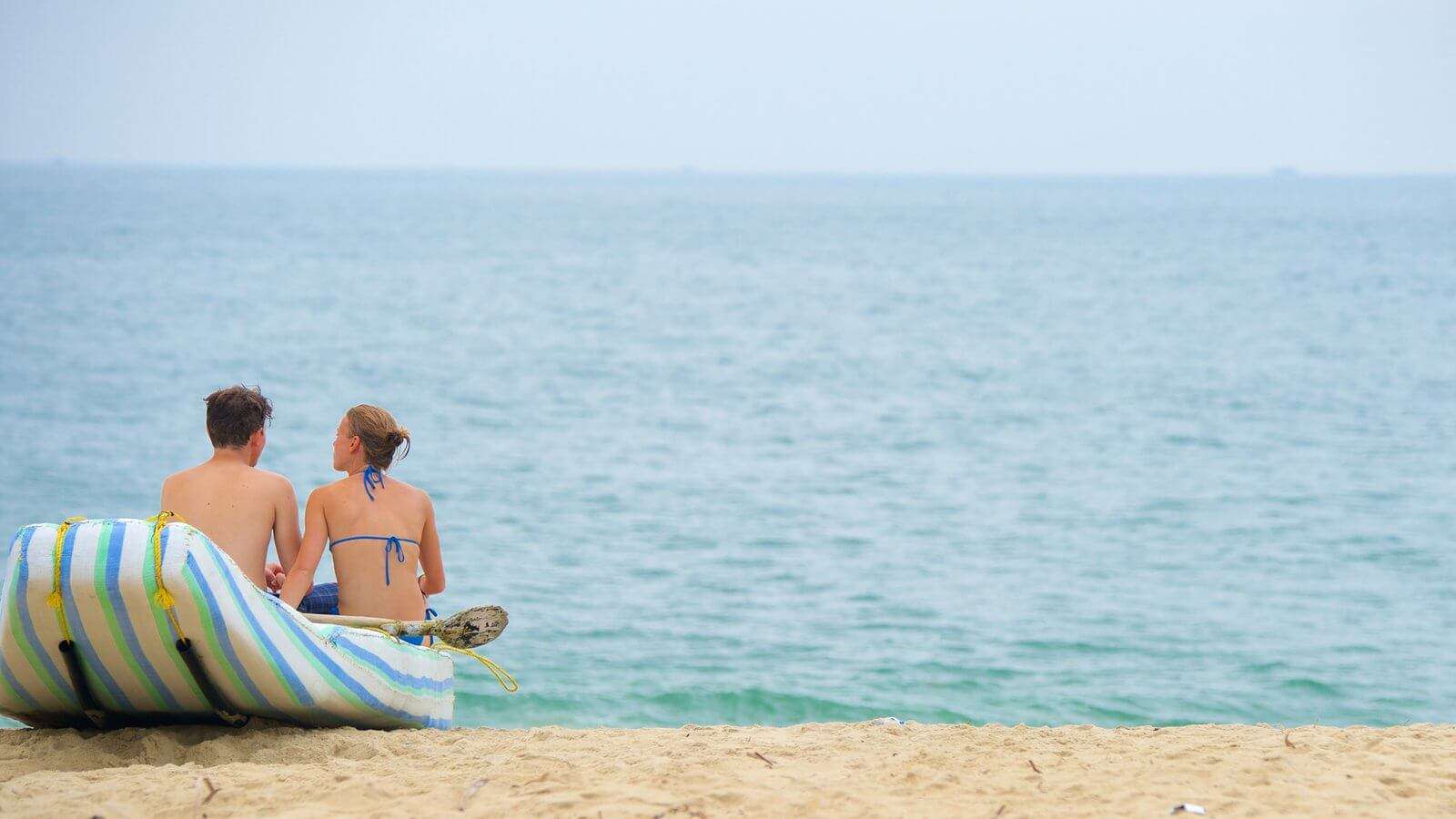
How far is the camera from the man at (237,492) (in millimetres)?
4883

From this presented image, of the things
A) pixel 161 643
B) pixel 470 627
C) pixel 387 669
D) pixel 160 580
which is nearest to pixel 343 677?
pixel 387 669

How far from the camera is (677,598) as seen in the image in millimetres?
11742

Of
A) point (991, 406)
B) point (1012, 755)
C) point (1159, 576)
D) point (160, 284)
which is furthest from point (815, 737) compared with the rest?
point (160, 284)

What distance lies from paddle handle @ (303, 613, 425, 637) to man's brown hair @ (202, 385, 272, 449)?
2.39ft

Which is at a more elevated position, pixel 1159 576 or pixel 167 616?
pixel 167 616

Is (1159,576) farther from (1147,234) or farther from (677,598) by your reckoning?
(1147,234)

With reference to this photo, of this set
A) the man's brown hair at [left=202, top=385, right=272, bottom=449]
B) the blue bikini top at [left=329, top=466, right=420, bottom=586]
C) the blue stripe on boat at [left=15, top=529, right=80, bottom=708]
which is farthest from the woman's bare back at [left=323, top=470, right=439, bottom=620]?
the blue stripe on boat at [left=15, top=529, right=80, bottom=708]

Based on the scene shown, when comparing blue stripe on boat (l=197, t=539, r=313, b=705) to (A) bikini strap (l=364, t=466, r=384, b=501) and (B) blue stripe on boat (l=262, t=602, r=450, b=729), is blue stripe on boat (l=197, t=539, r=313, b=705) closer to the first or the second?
(B) blue stripe on boat (l=262, t=602, r=450, b=729)

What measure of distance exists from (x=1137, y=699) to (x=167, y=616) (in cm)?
710

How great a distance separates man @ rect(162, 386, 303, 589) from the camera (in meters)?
4.88

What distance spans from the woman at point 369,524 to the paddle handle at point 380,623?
119 millimetres

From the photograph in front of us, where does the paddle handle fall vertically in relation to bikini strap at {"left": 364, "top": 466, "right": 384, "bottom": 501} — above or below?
below

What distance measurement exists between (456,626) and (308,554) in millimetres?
619

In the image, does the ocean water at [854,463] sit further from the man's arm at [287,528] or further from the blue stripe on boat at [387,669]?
the man's arm at [287,528]
